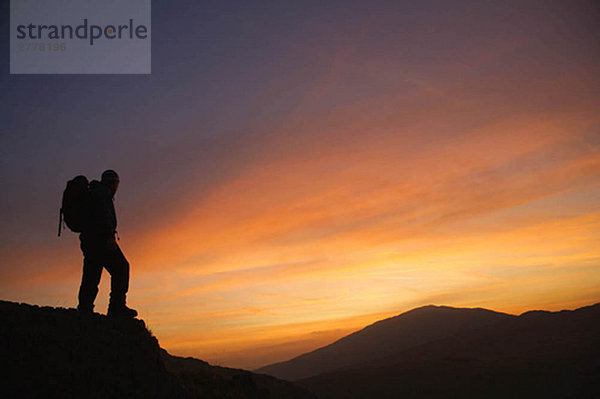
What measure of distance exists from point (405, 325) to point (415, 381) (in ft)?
311

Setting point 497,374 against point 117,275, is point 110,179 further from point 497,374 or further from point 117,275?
point 497,374

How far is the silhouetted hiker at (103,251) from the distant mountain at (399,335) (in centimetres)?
9545

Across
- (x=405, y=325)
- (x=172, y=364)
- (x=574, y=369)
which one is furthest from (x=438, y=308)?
(x=172, y=364)

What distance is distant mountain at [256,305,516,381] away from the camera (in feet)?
335

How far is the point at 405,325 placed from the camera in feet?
410

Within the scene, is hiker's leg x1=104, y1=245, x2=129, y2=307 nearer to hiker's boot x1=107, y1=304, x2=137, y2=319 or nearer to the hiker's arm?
hiker's boot x1=107, y1=304, x2=137, y2=319

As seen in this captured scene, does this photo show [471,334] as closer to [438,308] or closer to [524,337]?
[524,337]

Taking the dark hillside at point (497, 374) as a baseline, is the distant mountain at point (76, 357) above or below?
above

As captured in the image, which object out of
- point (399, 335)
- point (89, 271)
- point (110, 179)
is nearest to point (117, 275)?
point (89, 271)

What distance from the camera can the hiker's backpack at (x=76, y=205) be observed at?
618 centimetres

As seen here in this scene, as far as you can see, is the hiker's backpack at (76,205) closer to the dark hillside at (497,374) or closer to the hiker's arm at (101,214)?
the hiker's arm at (101,214)

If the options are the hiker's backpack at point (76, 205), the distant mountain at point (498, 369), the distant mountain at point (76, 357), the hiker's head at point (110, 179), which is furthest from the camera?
the distant mountain at point (498, 369)

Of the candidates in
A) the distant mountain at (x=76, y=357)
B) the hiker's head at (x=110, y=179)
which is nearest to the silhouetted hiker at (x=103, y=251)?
the hiker's head at (x=110, y=179)

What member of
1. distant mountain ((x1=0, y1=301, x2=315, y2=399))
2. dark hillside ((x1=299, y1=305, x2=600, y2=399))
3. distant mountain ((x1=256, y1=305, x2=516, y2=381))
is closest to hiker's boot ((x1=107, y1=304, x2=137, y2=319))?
distant mountain ((x1=0, y1=301, x2=315, y2=399))
